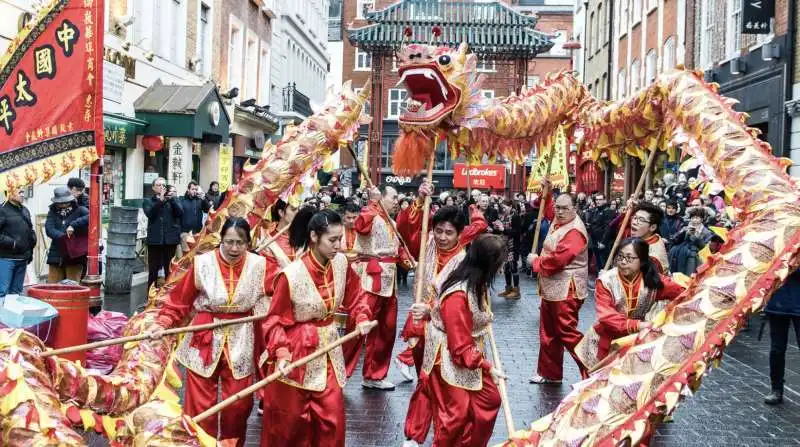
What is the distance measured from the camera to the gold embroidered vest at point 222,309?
588 cm

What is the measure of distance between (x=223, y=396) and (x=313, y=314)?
94 cm

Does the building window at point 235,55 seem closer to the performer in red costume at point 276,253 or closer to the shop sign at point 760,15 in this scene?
the shop sign at point 760,15

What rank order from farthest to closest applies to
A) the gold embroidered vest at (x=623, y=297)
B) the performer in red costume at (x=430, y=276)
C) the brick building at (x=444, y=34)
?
the brick building at (x=444, y=34) → the gold embroidered vest at (x=623, y=297) → the performer in red costume at (x=430, y=276)

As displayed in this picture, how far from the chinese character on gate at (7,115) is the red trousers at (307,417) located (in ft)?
10.9

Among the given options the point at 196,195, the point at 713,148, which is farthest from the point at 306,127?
the point at 196,195

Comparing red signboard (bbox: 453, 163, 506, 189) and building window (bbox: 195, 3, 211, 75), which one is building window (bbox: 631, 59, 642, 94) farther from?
building window (bbox: 195, 3, 211, 75)

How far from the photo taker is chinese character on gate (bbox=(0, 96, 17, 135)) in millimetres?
7195

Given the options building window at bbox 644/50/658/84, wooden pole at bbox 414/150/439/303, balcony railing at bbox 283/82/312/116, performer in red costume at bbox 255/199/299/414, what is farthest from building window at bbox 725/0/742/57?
balcony railing at bbox 283/82/312/116

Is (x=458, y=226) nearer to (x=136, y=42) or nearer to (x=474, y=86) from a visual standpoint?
(x=474, y=86)

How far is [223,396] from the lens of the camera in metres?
5.97

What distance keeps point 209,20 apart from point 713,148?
2014 cm

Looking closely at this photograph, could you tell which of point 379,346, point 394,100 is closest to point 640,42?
point 379,346

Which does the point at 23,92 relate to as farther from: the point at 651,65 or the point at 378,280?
the point at 651,65

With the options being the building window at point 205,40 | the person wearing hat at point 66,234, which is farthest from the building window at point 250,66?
the person wearing hat at point 66,234
